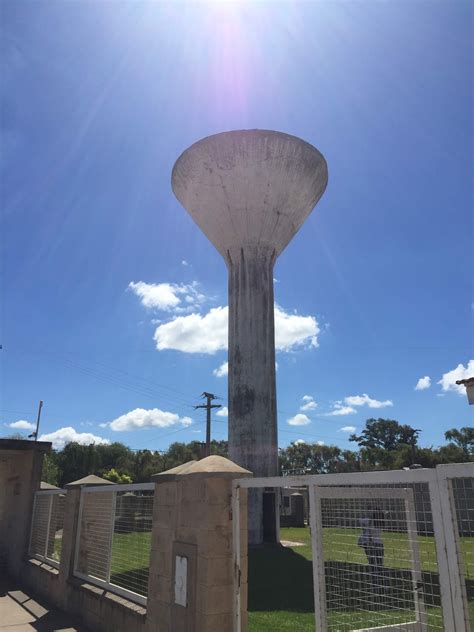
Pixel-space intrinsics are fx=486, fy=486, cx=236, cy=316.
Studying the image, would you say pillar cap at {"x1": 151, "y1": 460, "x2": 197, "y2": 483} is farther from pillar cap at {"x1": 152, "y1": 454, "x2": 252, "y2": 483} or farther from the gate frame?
the gate frame

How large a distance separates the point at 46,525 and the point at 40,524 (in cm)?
63

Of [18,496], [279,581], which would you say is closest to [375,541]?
[279,581]

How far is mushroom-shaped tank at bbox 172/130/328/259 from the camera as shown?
23.2 metres

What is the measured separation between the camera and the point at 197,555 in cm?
521

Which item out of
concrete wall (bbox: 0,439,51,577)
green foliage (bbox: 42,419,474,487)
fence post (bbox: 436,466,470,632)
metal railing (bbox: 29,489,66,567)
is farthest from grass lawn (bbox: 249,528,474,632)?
green foliage (bbox: 42,419,474,487)

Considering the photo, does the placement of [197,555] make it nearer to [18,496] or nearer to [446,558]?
[446,558]

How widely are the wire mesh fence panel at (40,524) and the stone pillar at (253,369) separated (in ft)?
34.2

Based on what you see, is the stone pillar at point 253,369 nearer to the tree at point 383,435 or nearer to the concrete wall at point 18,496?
the concrete wall at point 18,496

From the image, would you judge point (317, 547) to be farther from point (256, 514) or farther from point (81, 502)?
point (256, 514)

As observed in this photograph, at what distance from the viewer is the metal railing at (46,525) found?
1106cm

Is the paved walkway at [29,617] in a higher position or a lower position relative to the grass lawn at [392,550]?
lower

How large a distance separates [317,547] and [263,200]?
20480mm

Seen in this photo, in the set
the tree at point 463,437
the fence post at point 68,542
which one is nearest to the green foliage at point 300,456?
the tree at point 463,437

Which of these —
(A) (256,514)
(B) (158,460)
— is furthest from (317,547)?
(B) (158,460)
